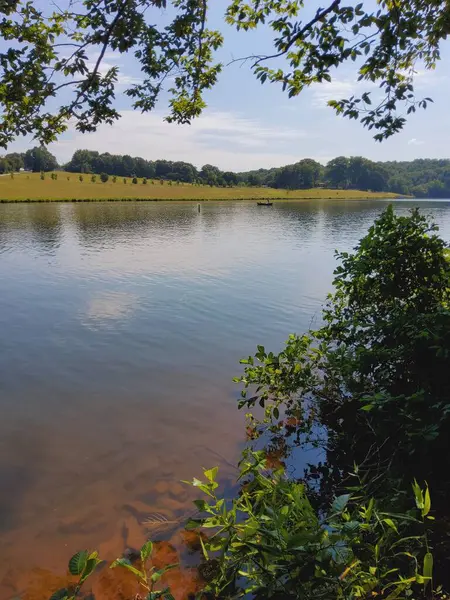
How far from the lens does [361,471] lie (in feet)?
15.9

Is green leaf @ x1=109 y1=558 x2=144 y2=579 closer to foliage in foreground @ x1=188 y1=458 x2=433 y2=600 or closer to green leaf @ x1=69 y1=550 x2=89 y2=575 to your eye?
green leaf @ x1=69 y1=550 x2=89 y2=575

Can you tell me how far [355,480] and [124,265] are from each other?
66.2 feet

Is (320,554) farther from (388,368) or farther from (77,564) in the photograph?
(388,368)

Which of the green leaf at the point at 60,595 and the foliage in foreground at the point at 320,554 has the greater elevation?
the green leaf at the point at 60,595

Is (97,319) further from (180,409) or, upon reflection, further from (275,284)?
(275,284)

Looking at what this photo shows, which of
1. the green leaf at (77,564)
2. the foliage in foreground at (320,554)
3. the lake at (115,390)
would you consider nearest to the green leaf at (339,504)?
the foliage in foreground at (320,554)

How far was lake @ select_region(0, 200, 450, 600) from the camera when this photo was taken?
5.45 metres

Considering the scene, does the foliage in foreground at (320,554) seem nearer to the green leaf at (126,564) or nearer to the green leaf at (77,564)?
the green leaf at (126,564)

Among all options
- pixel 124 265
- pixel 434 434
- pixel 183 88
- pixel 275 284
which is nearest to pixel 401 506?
pixel 434 434

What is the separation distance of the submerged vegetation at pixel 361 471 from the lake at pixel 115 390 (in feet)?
2.71

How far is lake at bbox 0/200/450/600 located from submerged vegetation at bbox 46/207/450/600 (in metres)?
0.83

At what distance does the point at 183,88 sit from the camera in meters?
8.92

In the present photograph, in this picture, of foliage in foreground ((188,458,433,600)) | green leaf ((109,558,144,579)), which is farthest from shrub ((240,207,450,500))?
green leaf ((109,558,144,579))

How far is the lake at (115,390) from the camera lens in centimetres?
545
